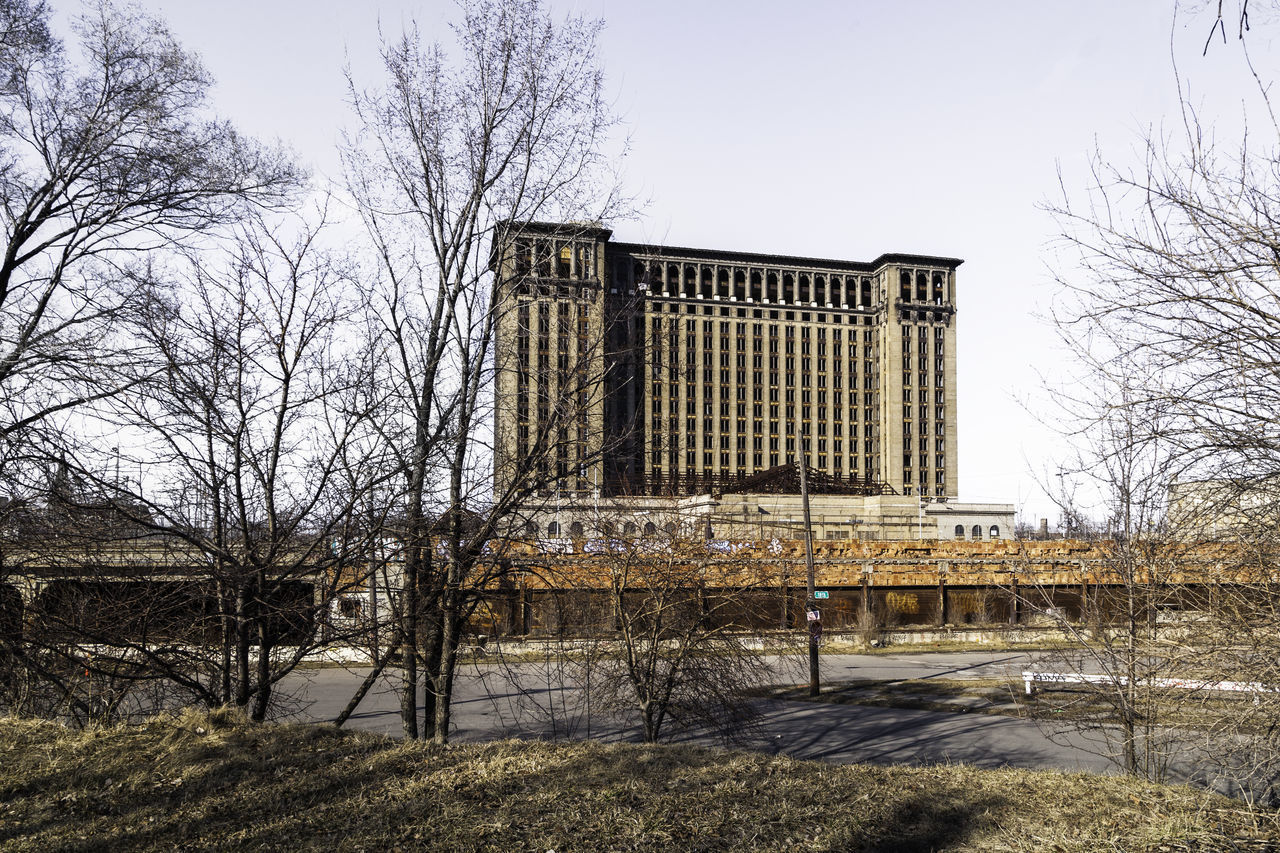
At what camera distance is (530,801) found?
5.57m

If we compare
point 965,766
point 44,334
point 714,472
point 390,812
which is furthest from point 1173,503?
point 714,472

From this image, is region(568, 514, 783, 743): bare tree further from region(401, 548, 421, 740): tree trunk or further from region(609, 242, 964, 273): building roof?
region(609, 242, 964, 273): building roof

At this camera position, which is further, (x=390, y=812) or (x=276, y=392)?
(x=276, y=392)

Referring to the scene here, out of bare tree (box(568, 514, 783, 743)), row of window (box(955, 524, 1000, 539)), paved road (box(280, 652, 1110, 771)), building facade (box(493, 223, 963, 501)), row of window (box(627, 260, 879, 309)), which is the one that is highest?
row of window (box(627, 260, 879, 309))

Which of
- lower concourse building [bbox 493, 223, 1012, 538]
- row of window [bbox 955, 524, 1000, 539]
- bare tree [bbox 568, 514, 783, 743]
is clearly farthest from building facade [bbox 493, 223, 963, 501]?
bare tree [bbox 568, 514, 783, 743]

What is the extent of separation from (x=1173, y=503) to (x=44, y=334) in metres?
11.5

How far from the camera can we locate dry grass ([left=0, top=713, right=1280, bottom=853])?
507 cm

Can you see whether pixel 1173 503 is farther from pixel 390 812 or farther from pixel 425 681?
pixel 425 681

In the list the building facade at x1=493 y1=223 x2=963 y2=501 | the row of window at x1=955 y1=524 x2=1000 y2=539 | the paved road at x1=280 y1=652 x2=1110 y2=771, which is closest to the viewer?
the paved road at x1=280 y1=652 x2=1110 y2=771

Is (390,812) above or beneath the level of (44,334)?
beneath

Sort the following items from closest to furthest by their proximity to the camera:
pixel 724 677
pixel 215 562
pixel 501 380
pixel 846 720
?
pixel 215 562 < pixel 501 380 < pixel 724 677 < pixel 846 720

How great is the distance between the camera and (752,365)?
124 metres

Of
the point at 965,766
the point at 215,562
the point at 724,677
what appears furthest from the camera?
the point at 724,677

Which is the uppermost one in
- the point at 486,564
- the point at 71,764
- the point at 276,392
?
the point at 276,392
